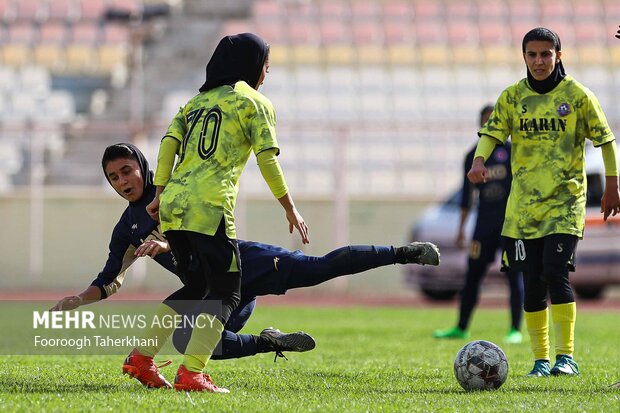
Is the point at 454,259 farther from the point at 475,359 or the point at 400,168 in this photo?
the point at 475,359

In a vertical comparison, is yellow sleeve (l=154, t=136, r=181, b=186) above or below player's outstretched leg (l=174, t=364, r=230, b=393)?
above

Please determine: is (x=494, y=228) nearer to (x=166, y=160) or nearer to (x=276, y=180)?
(x=276, y=180)

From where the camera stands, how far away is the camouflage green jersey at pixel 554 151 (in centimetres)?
638

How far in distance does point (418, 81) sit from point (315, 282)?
1732 centimetres

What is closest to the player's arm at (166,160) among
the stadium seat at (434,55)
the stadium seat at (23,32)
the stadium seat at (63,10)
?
the stadium seat at (434,55)

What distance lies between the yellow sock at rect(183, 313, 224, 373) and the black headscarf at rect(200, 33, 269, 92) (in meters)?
1.17

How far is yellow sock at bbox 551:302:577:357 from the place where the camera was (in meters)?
6.53

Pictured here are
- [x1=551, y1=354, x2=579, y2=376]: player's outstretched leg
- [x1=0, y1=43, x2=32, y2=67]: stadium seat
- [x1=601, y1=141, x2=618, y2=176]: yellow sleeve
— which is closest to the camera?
[x1=601, y1=141, x2=618, y2=176]: yellow sleeve

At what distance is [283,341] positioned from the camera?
6.17 m

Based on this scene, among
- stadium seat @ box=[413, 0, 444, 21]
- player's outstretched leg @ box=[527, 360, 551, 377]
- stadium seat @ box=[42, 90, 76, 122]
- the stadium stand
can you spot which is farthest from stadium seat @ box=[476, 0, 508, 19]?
player's outstretched leg @ box=[527, 360, 551, 377]

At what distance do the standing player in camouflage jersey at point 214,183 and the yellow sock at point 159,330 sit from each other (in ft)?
1.01

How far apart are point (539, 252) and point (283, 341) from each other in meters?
1.64

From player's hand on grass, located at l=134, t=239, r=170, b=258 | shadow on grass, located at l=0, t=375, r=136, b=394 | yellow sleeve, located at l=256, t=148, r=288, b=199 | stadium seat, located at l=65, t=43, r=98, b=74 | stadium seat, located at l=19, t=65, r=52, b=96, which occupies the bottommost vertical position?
shadow on grass, located at l=0, t=375, r=136, b=394

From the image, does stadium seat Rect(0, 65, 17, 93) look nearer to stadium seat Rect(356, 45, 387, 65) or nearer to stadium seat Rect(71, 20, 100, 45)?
stadium seat Rect(71, 20, 100, 45)
